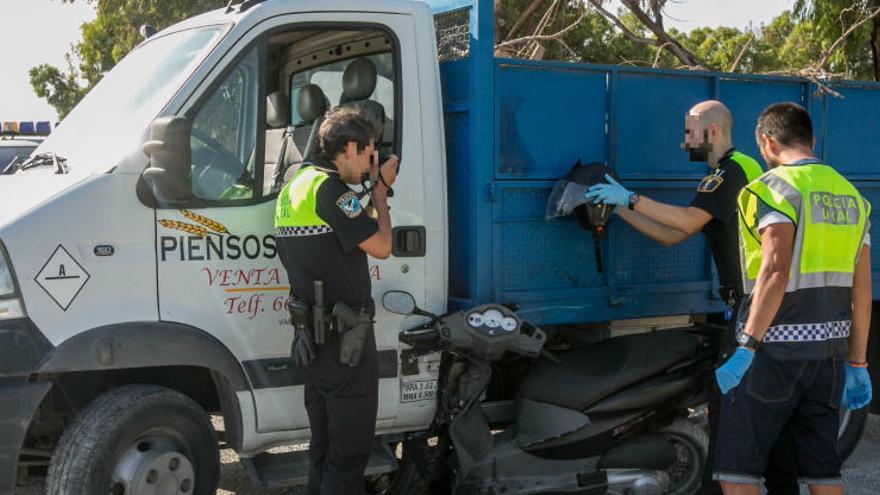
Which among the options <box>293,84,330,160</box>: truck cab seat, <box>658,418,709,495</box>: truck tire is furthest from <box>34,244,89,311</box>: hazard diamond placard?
<box>658,418,709,495</box>: truck tire

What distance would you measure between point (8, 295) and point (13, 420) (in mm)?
467

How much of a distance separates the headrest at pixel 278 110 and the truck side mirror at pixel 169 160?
857mm

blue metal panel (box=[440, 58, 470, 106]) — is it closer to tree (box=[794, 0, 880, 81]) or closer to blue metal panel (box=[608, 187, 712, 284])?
blue metal panel (box=[608, 187, 712, 284])

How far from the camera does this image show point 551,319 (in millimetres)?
4816

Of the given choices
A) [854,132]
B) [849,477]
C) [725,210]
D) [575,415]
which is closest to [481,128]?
[725,210]

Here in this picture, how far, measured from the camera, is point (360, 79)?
4.61 metres

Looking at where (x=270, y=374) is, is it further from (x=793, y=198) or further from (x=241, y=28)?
(x=793, y=198)

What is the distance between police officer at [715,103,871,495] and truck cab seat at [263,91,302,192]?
2.01 m

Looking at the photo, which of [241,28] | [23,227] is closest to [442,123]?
[241,28]

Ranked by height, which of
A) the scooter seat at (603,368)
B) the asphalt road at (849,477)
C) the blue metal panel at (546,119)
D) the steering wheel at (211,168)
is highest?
the blue metal panel at (546,119)

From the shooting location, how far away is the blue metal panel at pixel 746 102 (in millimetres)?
5289

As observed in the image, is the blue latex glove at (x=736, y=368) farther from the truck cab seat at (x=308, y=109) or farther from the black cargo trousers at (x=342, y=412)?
the truck cab seat at (x=308, y=109)

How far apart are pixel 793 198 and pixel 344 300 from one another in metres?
1.81

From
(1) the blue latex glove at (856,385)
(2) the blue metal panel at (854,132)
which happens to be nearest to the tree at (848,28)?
(2) the blue metal panel at (854,132)
